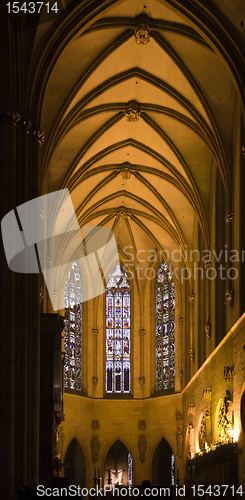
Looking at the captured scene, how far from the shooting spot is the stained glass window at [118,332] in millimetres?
33938

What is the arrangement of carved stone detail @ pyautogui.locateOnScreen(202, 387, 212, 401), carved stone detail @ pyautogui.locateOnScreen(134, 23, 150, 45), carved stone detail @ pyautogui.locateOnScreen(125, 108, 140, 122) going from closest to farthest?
carved stone detail @ pyautogui.locateOnScreen(134, 23, 150, 45) → carved stone detail @ pyautogui.locateOnScreen(202, 387, 212, 401) → carved stone detail @ pyautogui.locateOnScreen(125, 108, 140, 122)

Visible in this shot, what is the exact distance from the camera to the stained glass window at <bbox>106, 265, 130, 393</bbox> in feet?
111

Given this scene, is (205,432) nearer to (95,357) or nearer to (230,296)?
(230,296)

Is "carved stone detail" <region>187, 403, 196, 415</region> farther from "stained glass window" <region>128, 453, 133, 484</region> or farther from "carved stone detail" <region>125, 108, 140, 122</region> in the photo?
"carved stone detail" <region>125, 108, 140, 122</region>

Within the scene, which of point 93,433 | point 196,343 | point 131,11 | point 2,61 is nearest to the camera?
point 2,61

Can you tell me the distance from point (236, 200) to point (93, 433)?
16220 mm

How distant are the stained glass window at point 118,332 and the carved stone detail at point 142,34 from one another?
17.0 m

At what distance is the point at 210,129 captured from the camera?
73.2 feet

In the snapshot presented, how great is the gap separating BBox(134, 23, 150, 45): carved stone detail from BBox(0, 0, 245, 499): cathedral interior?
3 centimetres

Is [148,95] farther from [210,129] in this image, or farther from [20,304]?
[20,304]

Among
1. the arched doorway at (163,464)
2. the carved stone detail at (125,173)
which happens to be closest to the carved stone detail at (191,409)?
the arched doorway at (163,464)

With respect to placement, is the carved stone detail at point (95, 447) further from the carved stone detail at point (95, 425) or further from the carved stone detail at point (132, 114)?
the carved stone detail at point (132, 114)

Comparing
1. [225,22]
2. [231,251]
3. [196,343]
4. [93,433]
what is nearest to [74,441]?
[93,433]

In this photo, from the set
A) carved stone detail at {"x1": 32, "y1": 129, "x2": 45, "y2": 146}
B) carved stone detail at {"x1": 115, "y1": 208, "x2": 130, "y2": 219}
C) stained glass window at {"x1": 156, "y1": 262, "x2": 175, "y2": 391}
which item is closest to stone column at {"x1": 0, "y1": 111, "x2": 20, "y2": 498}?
carved stone detail at {"x1": 32, "y1": 129, "x2": 45, "y2": 146}
